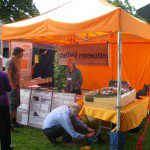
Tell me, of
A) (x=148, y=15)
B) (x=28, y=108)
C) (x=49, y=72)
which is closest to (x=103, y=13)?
(x=148, y=15)

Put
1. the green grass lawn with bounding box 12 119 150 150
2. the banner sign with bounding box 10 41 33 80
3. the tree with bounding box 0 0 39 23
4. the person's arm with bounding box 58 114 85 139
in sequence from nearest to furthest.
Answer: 1. the person's arm with bounding box 58 114 85 139
2. the green grass lawn with bounding box 12 119 150 150
3. the banner sign with bounding box 10 41 33 80
4. the tree with bounding box 0 0 39 23

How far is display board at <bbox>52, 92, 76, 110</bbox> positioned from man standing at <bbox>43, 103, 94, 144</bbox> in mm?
581

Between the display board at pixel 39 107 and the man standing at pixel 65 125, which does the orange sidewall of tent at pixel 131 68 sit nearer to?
the display board at pixel 39 107

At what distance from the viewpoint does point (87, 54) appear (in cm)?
870

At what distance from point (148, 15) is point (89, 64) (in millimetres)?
5390

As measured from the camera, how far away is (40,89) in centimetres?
630

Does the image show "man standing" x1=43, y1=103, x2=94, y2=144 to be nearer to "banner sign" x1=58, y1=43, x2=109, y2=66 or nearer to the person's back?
the person's back

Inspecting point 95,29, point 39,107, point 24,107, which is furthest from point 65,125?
point 24,107

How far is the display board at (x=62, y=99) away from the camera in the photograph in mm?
5703

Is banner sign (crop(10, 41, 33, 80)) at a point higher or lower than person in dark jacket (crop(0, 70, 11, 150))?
higher

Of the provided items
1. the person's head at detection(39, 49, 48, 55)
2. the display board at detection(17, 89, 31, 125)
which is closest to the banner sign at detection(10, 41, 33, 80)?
the display board at detection(17, 89, 31, 125)

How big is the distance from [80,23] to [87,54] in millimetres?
4135

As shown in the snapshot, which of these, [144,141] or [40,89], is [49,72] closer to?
[40,89]

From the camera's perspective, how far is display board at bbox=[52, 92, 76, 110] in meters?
5.70
